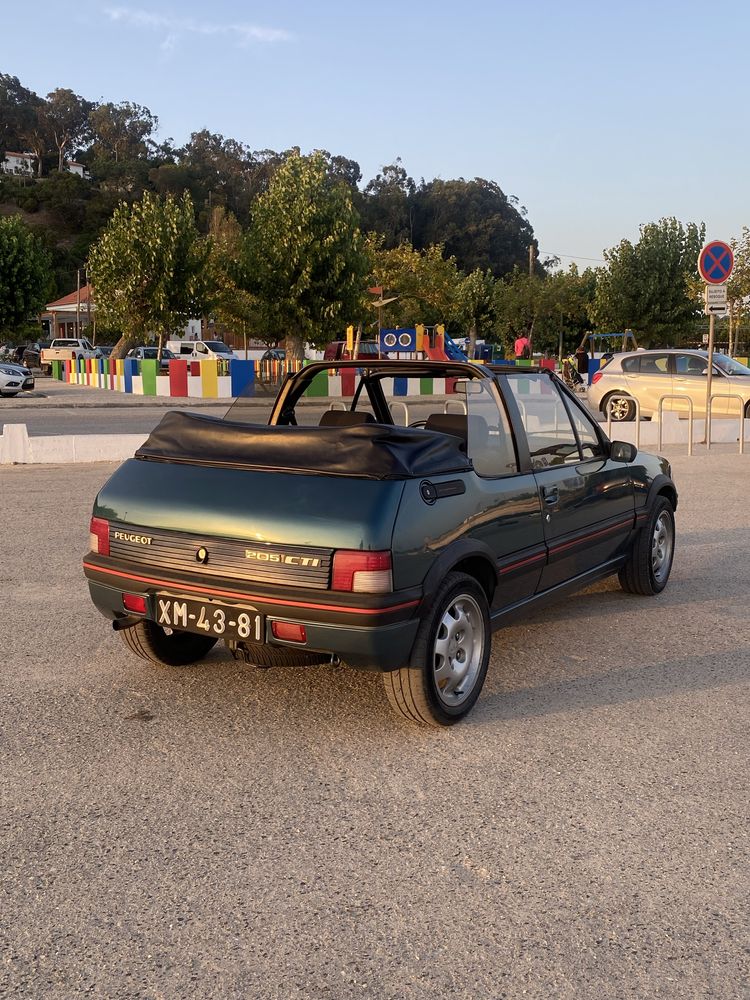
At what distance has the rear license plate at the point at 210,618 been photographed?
3.84 meters

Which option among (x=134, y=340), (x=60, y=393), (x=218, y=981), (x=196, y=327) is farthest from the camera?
(x=196, y=327)

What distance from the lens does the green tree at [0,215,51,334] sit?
53750mm

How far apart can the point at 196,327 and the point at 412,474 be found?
60541mm

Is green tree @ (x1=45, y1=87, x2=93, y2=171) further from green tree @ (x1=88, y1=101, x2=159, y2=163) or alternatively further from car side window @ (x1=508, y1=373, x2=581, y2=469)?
car side window @ (x1=508, y1=373, x2=581, y2=469)

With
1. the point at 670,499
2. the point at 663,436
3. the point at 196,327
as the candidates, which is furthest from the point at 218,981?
the point at 196,327

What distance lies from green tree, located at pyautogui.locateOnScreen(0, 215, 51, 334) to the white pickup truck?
8.06ft

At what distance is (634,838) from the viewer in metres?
3.18

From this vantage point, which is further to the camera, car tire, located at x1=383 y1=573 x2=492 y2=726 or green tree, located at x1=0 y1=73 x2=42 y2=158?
green tree, located at x1=0 y1=73 x2=42 y2=158

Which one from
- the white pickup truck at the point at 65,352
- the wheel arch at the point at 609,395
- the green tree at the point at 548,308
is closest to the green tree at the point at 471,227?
the green tree at the point at 548,308

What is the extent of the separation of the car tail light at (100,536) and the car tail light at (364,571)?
1.22 meters

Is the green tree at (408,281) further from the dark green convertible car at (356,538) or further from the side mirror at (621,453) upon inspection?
the dark green convertible car at (356,538)

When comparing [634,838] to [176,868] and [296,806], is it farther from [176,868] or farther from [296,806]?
[176,868]

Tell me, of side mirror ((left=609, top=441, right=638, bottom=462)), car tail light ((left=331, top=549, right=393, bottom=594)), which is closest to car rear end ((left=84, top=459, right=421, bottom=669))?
car tail light ((left=331, top=549, right=393, bottom=594))

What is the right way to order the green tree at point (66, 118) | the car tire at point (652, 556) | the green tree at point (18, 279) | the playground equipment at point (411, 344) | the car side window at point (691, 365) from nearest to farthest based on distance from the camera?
the car tire at point (652, 556) < the car side window at point (691, 365) < the playground equipment at point (411, 344) < the green tree at point (18, 279) < the green tree at point (66, 118)
